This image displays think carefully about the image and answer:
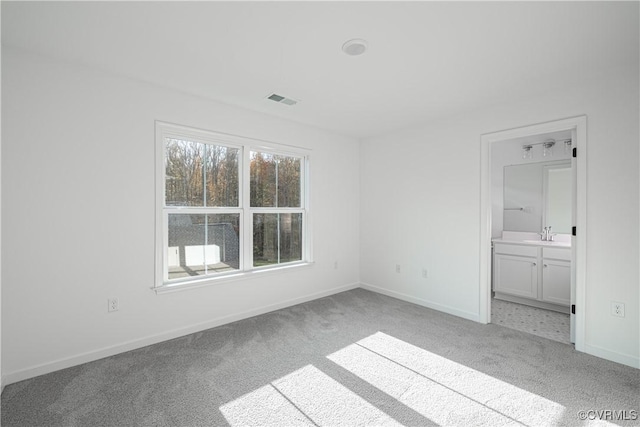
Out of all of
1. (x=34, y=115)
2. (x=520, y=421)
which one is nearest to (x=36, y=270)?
(x=34, y=115)

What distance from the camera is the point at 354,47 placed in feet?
7.00

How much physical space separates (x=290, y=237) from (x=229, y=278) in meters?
1.03

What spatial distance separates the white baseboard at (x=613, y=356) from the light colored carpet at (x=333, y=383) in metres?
0.07

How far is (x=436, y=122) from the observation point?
12.3 ft

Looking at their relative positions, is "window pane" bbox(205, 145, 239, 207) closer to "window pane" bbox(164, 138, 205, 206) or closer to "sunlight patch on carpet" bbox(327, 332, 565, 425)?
"window pane" bbox(164, 138, 205, 206)

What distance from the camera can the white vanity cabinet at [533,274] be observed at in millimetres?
3605

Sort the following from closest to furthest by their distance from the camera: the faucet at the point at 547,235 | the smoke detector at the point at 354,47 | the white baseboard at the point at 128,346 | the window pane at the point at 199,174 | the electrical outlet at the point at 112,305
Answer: the smoke detector at the point at 354,47 < the white baseboard at the point at 128,346 < the electrical outlet at the point at 112,305 < the window pane at the point at 199,174 < the faucet at the point at 547,235

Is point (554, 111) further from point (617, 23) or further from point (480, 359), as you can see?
point (480, 359)

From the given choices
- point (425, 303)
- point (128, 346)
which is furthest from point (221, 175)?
point (425, 303)

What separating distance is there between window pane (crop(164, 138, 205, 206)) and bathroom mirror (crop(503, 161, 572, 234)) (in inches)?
174

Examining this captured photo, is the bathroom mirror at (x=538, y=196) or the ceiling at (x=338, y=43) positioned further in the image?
the bathroom mirror at (x=538, y=196)

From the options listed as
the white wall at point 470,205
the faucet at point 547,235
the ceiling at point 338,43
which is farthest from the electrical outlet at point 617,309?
the ceiling at point 338,43

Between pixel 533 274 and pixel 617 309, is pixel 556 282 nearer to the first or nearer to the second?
pixel 533 274

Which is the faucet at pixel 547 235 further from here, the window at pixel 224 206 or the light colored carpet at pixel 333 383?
the window at pixel 224 206
